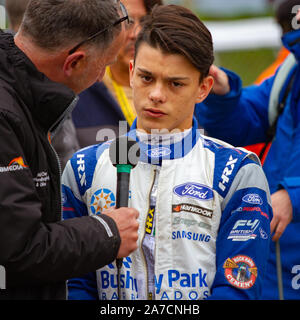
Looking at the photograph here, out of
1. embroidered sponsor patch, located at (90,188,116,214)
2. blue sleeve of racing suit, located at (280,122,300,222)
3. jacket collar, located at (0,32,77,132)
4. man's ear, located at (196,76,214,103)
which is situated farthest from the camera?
blue sleeve of racing suit, located at (280,122,300,222)

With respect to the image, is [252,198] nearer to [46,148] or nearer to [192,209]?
[192,209]

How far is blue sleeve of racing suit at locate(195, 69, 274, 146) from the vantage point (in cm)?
346

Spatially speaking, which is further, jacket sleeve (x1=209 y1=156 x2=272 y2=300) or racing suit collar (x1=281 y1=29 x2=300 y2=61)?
racing suit collar (x1=281 y1=29 x2=300 y2=61)

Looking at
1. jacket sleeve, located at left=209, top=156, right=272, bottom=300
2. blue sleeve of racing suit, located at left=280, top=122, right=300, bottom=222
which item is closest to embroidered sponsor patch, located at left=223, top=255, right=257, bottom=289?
jacket sleeve, located at left=209, top=156, right=272, bottom=300

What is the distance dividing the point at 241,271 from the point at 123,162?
2.11 feet

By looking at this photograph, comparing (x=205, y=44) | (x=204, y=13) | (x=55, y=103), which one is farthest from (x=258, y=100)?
(x=204, y=13)

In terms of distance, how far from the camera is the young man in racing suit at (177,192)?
2521mm

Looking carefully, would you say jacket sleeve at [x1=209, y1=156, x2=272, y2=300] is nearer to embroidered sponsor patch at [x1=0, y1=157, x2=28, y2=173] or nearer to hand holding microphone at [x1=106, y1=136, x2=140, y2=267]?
hand holding microphone at [x1=106, y1=136, x2=140, y2=267]

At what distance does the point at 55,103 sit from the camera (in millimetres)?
2387

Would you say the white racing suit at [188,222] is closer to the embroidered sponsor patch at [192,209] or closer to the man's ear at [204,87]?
the embroidered sponsor patch at [192,209]

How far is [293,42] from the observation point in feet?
11.3

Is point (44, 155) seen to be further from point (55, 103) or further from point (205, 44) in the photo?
point (205, 44)

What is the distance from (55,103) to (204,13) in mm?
12967

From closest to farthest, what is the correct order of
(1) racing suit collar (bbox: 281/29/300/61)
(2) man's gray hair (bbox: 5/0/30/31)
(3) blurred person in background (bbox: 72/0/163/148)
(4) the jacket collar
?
(4) the jacket collar
(1) racing suit collar (bbox: 281/29/300/61)
(2) man's gray hair (bbox: 5/0/30/31)
(3) blurred person in background (bbox: 72/0/163/148)
